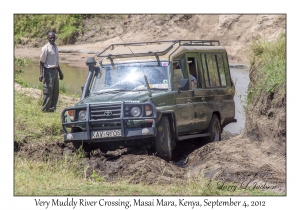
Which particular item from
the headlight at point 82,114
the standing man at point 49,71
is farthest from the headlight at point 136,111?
the standing man at point 49,71

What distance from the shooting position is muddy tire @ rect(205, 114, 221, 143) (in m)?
13.2

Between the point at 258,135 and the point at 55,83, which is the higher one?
the point at 55,83

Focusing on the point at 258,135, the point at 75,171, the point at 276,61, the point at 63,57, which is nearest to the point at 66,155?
the point at 75,171

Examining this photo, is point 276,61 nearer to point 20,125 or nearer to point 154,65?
point 154,65

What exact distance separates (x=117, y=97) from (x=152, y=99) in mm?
568

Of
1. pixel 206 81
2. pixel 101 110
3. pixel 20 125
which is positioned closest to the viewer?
pixel 101 110

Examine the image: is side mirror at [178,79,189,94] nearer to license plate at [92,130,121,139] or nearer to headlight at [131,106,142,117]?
headlight at [131,106,142,117]

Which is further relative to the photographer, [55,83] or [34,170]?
[55,83]

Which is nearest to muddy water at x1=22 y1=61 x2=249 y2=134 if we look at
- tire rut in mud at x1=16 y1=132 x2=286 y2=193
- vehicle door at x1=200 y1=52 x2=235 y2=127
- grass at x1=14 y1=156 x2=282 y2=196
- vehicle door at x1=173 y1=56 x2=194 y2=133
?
vehicle door at x1=200 y1=52 x2=235 y2=127

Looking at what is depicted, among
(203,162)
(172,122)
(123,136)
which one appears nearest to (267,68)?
(172,122)

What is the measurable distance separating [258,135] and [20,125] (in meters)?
4.27
